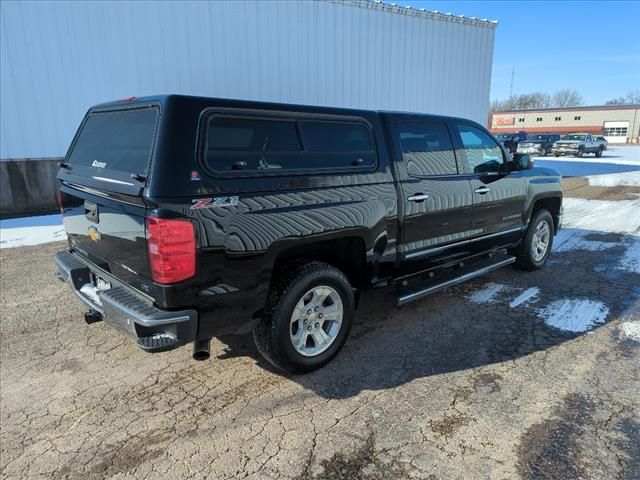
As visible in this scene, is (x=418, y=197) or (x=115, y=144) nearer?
(x=115, y=144)

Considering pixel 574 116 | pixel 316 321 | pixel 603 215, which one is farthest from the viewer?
pixel 574 116

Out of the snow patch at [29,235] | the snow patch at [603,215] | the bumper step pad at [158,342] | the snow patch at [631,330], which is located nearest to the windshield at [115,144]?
the bumper step pad at [158,342]

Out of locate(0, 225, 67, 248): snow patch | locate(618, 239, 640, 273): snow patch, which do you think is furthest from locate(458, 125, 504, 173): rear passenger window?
locate(0, 225, 67, 248): snow patch

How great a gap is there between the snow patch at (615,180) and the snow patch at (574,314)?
516 inches

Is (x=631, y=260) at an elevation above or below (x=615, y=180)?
above

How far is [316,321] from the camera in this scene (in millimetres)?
3457

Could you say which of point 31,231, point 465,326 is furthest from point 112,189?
point 31,231

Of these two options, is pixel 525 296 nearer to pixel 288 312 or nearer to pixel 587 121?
pixel 288 312

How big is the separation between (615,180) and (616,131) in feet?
183

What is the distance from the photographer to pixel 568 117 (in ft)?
215

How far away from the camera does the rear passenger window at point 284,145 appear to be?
9.34 ft

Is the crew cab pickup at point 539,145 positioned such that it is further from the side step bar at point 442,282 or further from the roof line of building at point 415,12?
the side step bar at point 442,282

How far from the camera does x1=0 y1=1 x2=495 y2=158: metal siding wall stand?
9.55m

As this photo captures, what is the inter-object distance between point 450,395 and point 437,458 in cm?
68
